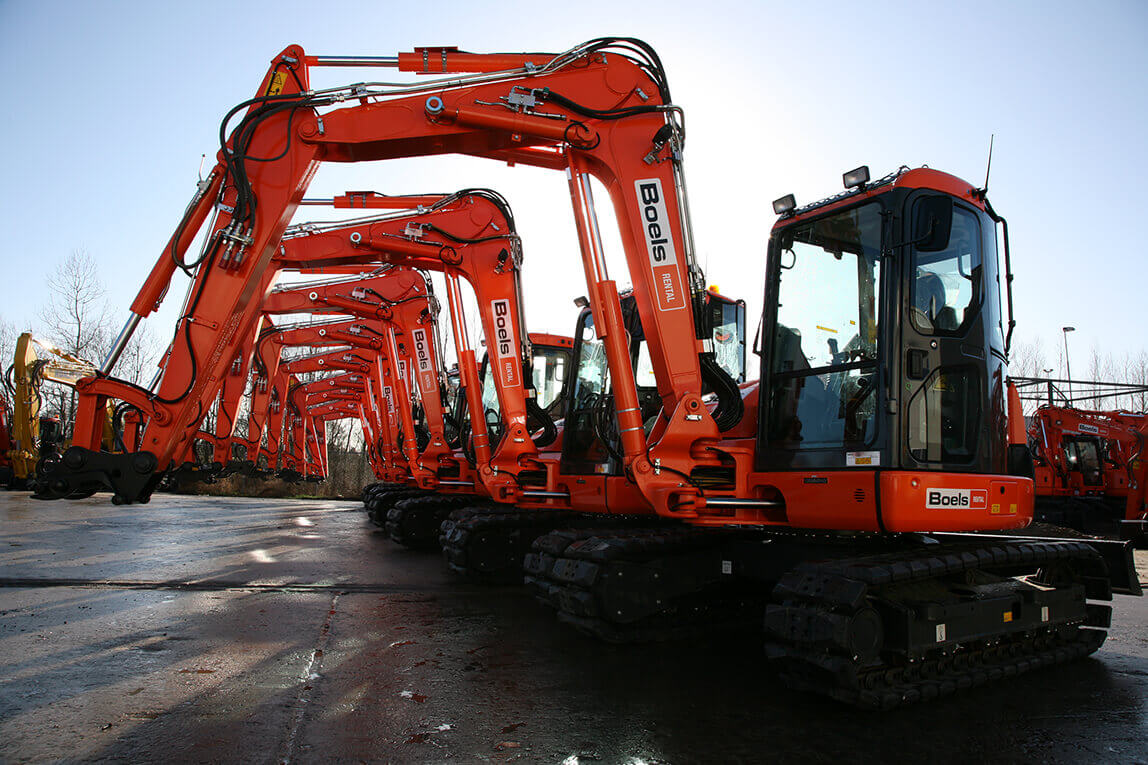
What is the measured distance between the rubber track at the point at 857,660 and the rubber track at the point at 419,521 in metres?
8.70

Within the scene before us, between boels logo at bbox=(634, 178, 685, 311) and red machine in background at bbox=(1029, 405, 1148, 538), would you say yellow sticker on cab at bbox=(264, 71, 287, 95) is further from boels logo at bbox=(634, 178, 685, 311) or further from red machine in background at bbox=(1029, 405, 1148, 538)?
red machine in background at bbox=(1029, 405, 1148, 538)

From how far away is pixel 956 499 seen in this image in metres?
5.13

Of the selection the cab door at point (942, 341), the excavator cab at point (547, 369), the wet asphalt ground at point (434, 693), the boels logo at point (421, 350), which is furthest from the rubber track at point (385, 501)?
the cab door at point (942, 341)

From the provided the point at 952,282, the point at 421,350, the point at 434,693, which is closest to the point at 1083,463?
the point at 421,350

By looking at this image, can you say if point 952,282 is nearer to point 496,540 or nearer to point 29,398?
point 496,540

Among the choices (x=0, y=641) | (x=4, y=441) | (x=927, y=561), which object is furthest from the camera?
(x=4, y=441)

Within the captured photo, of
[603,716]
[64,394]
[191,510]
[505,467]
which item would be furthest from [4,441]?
[603,716]

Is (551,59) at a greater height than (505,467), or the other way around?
(551,59)

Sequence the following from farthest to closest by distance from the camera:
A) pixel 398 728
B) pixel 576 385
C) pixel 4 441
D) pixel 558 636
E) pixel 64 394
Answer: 1. pixel 64 394
2. pixel 4 441
3. pixel 576 385
4. pixel 558 636
5. pixel 398 728

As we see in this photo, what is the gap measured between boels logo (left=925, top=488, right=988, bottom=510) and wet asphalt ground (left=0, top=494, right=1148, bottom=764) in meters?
1.28

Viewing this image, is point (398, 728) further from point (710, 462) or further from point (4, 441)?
point (4, 441)

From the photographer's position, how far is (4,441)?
1035 inches

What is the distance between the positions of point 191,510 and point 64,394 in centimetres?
2055

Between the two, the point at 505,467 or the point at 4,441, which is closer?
the point at 505,467
